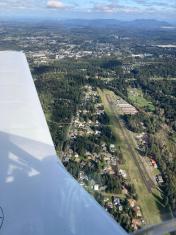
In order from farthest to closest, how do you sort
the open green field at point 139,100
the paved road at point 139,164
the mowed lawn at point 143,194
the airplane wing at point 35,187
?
the open green field at point 139,100 < the paved road at point 139,164 < the mowed lawn at point 143,194 < the airplane wing at point 35,187

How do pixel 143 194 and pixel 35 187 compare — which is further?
pixel 143 194

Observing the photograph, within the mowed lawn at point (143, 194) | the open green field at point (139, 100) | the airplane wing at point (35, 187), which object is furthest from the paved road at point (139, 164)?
the airplane wing at point (35, 187)

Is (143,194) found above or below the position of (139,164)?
above

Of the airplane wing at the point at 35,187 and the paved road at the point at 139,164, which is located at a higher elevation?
the airplane wing at the point at 35,187

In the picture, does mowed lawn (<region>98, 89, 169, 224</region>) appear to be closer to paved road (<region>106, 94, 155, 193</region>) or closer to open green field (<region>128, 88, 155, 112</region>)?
paved road (<region>106, 94, 155, 193</region>)

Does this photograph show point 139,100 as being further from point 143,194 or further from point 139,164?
point 143,194

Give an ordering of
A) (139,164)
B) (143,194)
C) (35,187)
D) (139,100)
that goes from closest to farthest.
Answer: (35,187) → (143,194) → (139,164) → (139,100)

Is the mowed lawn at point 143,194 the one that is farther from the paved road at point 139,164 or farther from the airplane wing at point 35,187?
the airplane wing at point 35,187

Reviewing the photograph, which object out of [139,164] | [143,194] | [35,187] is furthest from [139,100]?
[35,187]
